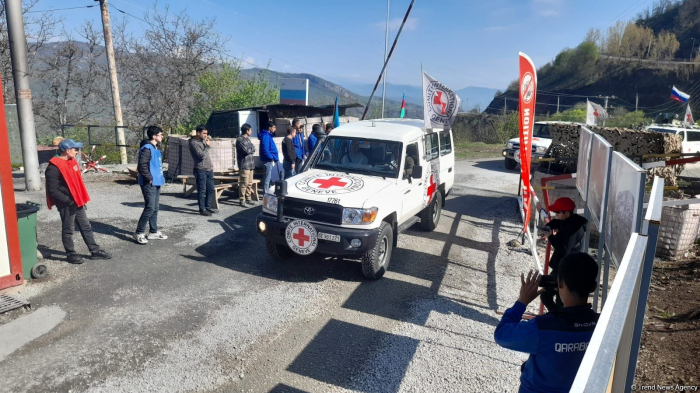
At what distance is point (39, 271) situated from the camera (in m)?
6.36

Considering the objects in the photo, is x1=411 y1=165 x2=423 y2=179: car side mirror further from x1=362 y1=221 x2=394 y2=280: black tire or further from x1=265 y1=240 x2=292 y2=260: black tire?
x1=265 y1=240 x2=292 y2=260: black tire

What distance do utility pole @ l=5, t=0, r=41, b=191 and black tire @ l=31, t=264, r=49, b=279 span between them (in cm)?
619

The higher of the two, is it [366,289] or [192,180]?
[192,180]

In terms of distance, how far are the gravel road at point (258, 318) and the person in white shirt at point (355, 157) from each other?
1568 millimetres

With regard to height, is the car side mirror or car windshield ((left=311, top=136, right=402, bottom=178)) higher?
car windshield ((left=311, top=136, right=402, bottom=178))

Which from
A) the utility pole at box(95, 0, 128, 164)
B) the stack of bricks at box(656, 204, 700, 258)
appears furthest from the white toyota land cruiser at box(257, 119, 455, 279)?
the utility pole at box(95, 0, 128, 164)

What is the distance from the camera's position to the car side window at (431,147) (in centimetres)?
859

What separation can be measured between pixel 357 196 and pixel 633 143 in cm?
655

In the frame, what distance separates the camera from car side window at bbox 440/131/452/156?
968 centimetres

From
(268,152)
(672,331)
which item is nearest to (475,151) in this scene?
(268,152)

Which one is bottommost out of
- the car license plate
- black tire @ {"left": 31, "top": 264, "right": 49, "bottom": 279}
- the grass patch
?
black tire @ {"left": 31, "top": 264, "right": 49, "bottom": 279}

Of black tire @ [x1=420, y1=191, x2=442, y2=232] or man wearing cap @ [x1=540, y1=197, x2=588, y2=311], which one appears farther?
black tire @ [x1=420, y1=191, x2=442, y2=232]

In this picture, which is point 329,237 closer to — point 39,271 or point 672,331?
point 39,271

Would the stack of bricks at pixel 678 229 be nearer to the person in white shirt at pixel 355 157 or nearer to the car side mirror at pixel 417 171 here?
the car side mirror at pixel 417 171
